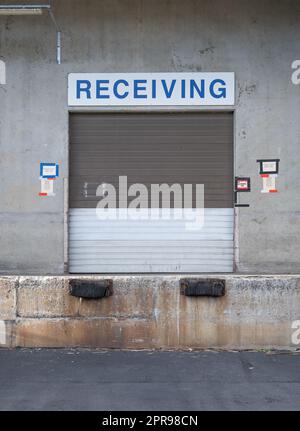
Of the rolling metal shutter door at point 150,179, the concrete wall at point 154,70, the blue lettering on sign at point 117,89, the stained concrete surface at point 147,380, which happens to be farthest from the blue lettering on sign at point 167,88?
Answer: the stained concrete surface at point 147,380

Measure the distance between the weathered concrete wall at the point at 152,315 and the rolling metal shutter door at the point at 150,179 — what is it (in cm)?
81

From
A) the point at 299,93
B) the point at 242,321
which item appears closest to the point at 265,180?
the point at 299,93

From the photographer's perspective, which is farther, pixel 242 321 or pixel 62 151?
pixel 62 151

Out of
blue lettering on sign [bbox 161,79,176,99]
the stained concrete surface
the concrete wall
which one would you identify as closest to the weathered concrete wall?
the stained concrete surface

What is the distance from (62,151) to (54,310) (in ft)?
7.98

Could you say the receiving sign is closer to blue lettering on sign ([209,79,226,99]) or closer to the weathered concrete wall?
blue lettering on sign ([209,79,226,99])

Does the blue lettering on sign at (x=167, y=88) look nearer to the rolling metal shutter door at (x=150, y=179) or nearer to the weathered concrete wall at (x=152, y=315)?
the rolling metal shutter door at (x=150, y=179)

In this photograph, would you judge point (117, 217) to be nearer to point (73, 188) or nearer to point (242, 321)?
point (73, 188)

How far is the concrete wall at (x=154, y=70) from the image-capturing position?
30.3ft

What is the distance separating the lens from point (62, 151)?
9297mm

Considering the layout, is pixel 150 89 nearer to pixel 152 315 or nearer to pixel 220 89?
pixel 220 89

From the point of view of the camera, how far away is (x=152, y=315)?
8.65m
